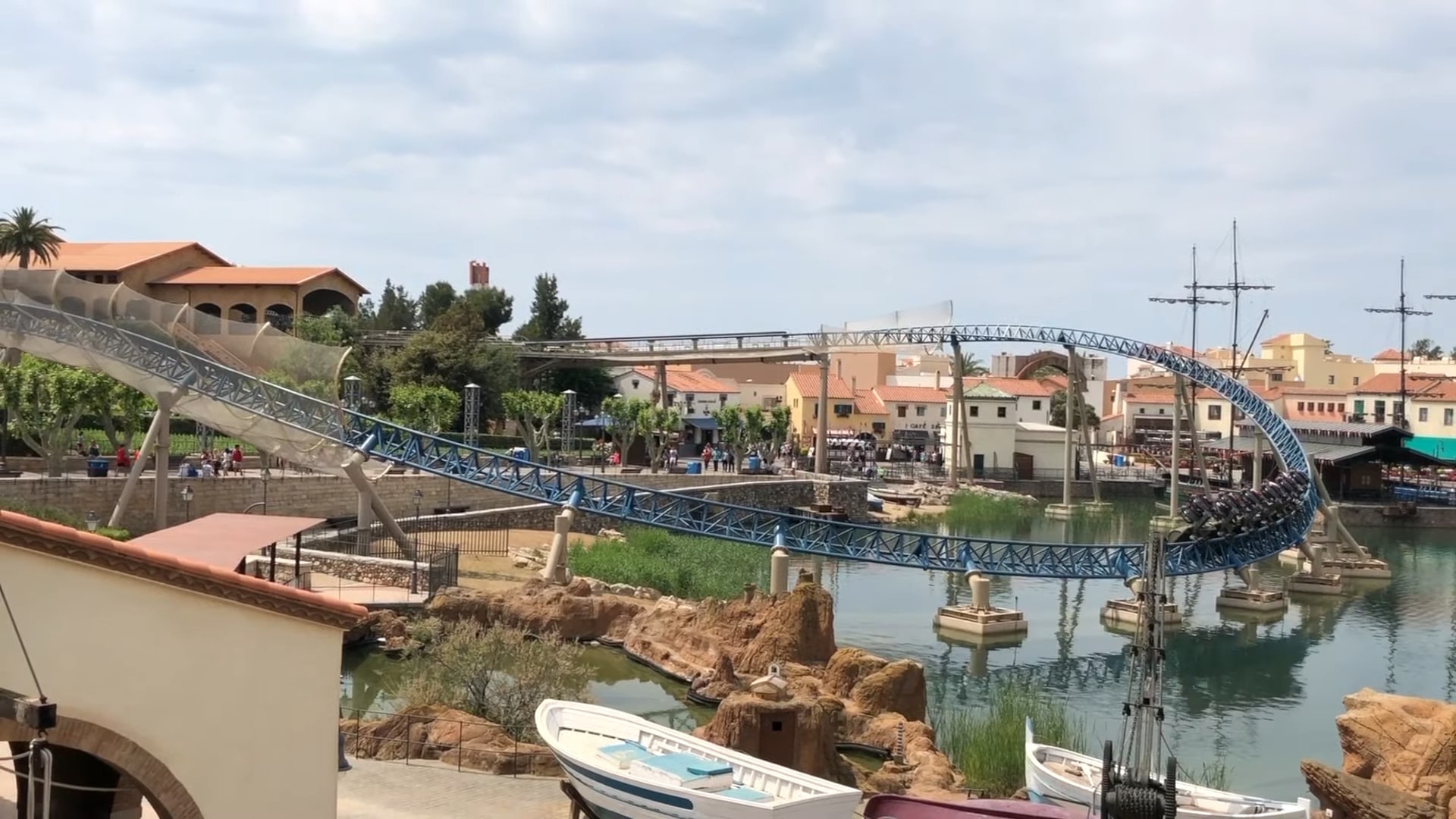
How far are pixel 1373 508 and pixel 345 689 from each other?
5933 cm

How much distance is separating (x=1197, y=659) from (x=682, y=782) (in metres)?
23.0

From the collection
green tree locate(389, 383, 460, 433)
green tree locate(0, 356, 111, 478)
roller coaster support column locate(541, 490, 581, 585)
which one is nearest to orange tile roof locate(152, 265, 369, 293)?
green tree locate(389, 383, 460, 433)

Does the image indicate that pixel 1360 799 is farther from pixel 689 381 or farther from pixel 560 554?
pixel 689 381

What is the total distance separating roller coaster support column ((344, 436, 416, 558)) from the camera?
33.7m

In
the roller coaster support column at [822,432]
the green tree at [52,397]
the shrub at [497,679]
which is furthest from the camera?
the roller coaster support column at [822,432]

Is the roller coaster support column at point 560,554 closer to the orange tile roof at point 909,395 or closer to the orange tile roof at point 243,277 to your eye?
the orange tile roof at point 243,277

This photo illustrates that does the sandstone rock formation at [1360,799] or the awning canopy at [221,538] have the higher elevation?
the awning canopy at [221,538]

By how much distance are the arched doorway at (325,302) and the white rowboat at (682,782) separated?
60856mm

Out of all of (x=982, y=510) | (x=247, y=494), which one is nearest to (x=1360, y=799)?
(x=247, y=494)

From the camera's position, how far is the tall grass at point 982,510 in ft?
200

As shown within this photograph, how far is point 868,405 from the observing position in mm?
95500

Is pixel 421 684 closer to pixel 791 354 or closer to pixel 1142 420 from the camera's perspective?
pixel 791 354

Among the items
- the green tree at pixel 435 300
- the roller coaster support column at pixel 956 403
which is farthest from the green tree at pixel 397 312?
the roller coaster support column at pixel 956 403

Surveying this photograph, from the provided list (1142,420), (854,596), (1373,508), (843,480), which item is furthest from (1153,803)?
(1142,420)
